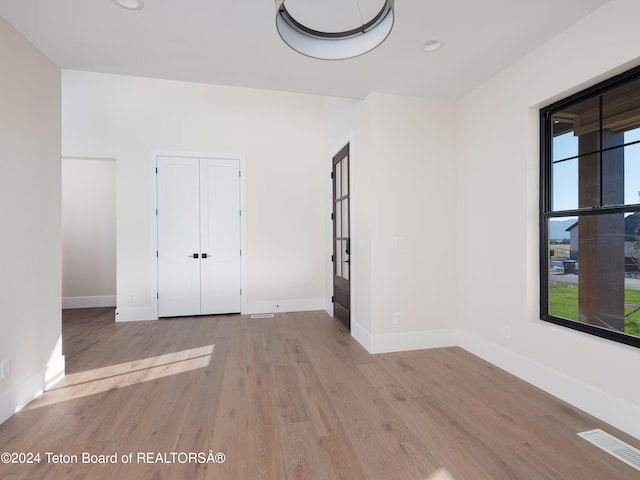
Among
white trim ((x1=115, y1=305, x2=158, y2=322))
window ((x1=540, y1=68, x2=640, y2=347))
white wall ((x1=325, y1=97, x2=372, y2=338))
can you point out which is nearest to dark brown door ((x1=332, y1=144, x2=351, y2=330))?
white wall ((x1=325, y1=97, x2=372, y2=338))

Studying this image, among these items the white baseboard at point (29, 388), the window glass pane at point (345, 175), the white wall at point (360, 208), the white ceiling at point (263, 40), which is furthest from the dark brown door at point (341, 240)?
the white baseboard at point (29, 388)

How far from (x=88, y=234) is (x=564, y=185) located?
22.2ft

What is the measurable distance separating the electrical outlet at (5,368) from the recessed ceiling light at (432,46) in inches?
148

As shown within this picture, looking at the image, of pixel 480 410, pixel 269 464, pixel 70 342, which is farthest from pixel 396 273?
pixel 70 342

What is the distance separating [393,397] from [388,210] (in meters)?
1.80

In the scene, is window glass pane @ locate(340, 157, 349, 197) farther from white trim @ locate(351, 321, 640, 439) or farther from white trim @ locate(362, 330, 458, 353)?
white trim @ locate(362, 330, 458, 353)

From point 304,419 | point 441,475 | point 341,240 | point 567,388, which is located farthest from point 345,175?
point 441,475

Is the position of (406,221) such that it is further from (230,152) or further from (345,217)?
(230,152)

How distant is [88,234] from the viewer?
5645 millimetres

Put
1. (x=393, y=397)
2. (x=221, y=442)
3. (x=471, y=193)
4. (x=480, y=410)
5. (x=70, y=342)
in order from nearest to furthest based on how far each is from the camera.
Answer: (x=221, y=442)
(x=480, y=410)
(x=393, y=397)
(x=471, y=193)
(x=70, y=342)

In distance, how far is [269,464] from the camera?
171 cm

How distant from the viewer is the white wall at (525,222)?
2.05 m

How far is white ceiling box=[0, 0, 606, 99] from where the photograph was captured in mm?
2068

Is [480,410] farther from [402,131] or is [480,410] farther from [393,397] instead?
[402,131]
